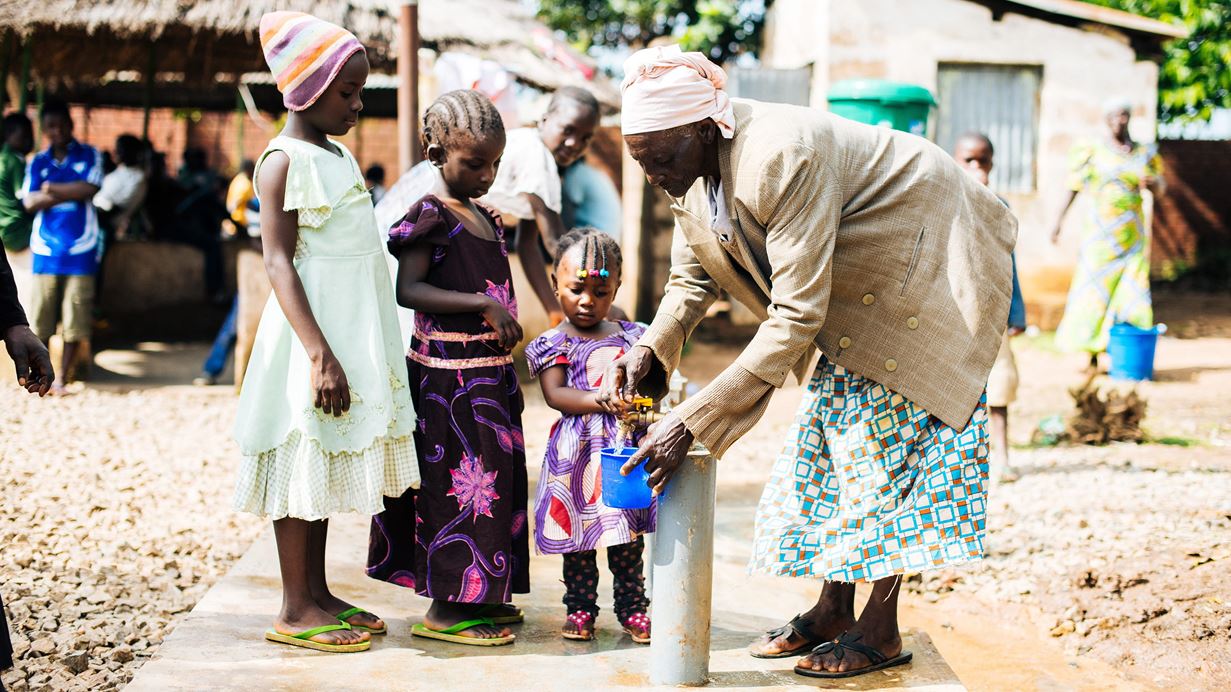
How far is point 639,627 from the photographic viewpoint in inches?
139

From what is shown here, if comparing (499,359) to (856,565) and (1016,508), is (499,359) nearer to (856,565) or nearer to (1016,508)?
(856,565)

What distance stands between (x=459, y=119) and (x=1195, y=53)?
1516 cm

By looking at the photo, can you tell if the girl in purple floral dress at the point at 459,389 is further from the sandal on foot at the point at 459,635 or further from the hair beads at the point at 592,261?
the hair beads at the point at 592,261

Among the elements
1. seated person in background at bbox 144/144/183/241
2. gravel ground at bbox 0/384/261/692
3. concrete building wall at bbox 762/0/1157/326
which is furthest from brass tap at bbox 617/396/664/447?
concrete building wall at bbox 762/0/1157/326

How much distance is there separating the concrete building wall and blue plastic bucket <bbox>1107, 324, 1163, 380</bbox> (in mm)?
3031

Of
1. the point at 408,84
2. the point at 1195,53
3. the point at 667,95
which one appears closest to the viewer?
the point at 667,95

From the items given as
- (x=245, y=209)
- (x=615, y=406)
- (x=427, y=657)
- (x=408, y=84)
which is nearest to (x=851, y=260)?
(x=615, y=406)

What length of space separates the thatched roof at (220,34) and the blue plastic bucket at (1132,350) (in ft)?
17.6

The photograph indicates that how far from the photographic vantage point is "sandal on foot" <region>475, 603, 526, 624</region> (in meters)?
3.60

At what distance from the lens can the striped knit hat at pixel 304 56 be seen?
3.24m

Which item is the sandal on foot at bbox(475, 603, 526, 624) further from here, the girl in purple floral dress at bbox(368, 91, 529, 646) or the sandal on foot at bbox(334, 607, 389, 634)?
the sandal on foot at bbox(334, 607, 389, 634)

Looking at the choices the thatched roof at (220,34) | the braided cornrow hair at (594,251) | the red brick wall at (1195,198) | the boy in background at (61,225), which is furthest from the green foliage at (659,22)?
the braided cornrow hair at (594,251)

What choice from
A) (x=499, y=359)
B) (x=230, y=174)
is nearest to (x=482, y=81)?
(x=499, y=359)

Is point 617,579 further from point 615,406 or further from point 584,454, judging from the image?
point 615,406
